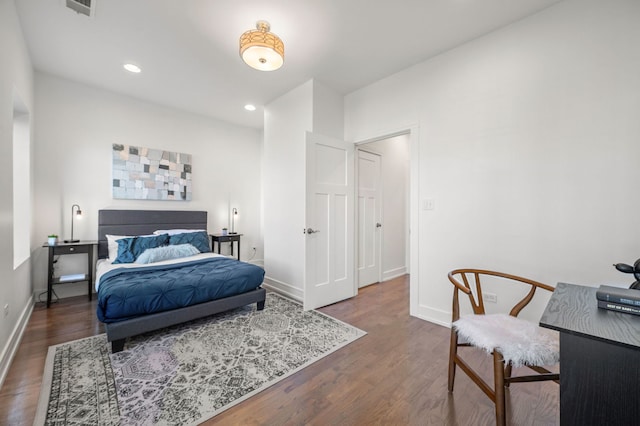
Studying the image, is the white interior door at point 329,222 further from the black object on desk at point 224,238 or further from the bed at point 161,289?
the black object on desk at point 224,238

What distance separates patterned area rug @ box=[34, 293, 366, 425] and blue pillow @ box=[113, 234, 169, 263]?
111 cm

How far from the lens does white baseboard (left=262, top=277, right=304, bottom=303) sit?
362 centimetres

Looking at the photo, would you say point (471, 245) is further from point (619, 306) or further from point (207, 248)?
point (207, 248)

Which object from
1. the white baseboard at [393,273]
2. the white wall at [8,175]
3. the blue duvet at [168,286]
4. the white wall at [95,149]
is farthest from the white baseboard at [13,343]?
the white baseboard at [393,273]

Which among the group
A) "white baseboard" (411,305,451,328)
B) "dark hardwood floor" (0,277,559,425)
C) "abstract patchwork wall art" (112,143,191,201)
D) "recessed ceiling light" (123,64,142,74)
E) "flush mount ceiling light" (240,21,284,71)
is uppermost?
"recessed ceiling light" (123,64,142,74)

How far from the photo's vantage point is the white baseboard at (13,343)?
194cm

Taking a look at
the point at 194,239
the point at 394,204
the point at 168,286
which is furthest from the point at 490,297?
the point at 194,239

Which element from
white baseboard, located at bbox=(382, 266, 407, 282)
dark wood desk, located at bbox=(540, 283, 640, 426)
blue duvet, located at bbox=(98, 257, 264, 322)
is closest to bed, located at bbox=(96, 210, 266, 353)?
blue duvet, located at bbox=(98, 257, 264, 322)

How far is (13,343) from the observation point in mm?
2248

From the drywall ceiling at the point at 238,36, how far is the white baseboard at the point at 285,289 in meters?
2.75

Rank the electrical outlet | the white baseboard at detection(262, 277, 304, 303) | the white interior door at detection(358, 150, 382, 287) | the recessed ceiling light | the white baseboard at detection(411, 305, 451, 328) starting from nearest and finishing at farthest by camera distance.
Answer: the electrical outlet < the white baseboard at detection(411, 305, 451, 328) < the recessed ceiling light < the white baseboard at detection(262, 277, 304, 303) < the white interior door at detection(358, 150, 382, 287)

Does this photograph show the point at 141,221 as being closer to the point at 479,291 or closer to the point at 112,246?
the point at 112,246

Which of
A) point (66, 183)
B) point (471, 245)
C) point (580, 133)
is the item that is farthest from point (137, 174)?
point (580, 133)

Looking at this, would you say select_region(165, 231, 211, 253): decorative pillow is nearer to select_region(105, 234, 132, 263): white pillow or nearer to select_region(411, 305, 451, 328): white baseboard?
select_region(105, 234, 132, 263): white pillow
